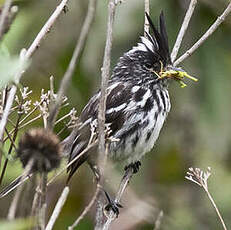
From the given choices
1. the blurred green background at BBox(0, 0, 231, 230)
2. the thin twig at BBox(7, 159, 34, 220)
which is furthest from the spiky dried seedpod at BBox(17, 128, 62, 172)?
the blurred green background at BBox(0, 0, 231, 230)

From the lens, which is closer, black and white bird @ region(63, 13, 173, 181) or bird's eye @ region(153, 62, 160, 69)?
black and white bird @ region(63, 13, 173, 181)

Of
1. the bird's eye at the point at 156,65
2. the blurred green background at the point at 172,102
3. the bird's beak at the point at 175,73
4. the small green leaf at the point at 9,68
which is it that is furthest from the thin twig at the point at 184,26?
Answer: the small green leaf at the point at 9,68

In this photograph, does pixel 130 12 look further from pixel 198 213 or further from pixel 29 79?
pixel 198 213

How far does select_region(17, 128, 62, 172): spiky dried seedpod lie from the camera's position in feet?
8.48

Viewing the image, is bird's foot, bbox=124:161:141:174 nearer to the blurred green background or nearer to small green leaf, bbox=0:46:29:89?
the blurred green background

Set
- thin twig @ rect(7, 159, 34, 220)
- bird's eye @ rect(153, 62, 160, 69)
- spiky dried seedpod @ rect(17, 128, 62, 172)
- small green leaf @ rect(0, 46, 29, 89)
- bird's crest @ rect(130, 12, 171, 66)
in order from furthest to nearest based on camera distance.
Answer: bird's eye @ rect(153, 62, 160, 69) → bird's crest @ rect(130, 12, 171, 66) → spiky dried seedpod @ rect(17, 128, 62, 172) → thin twig @ rect(7, 159, 34, 220) → small green leaf @ rect(0, 46, 29, 89)

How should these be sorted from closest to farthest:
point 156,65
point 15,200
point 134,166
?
point 15,200
point 156,65
point 134,166

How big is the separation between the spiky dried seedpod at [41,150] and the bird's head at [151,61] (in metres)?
2.30

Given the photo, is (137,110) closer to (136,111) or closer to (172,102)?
(136,111)

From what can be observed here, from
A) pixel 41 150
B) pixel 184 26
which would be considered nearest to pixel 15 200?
pixel 41 150

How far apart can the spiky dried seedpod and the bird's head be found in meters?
2.30

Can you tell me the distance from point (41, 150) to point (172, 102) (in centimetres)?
380

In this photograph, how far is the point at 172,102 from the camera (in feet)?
20.7

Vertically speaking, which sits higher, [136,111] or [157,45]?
[157,45]
